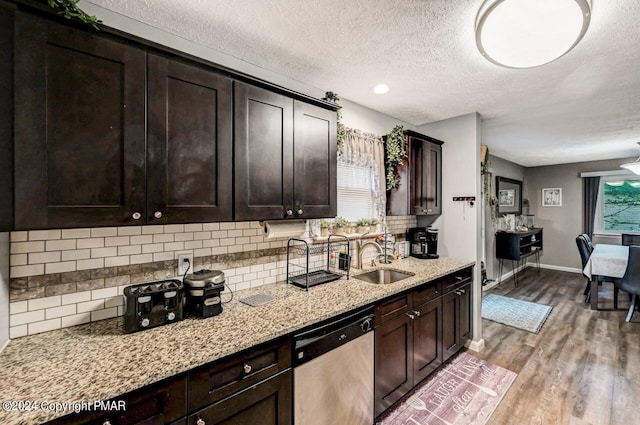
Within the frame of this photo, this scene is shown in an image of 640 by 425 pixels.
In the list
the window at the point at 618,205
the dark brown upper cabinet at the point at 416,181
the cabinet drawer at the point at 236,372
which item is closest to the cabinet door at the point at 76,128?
the cabinet drawer at the point at 236,372

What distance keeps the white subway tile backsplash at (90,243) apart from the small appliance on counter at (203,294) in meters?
0.49

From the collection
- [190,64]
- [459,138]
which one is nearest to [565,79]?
[459,138]

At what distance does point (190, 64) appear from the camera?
1.46m

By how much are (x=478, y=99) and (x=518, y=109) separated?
0.65 meters

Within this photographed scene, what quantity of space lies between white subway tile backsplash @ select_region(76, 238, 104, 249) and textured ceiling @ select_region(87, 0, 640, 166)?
1260 mm

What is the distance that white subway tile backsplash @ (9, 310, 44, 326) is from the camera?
1.26 metres

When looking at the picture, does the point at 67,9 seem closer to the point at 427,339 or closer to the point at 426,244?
the point at 427,339

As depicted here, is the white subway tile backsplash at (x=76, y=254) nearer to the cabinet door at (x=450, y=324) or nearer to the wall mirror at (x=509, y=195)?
the cabinet door at (x=450, y=324)

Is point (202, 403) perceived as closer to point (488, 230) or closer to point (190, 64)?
point (190, 64)

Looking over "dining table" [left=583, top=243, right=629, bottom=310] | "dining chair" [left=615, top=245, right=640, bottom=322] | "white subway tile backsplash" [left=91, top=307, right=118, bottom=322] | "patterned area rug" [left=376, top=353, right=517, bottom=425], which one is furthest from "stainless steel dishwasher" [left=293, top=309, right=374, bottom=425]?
"dining table" [left=583, top=243, right=629, bottom=310]

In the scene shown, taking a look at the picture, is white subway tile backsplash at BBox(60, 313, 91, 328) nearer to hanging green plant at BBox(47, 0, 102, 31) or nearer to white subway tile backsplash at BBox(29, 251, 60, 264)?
white subway tile backsplash at BBox(29, 251, 60, 264)

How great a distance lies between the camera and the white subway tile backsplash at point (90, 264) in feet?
4.66

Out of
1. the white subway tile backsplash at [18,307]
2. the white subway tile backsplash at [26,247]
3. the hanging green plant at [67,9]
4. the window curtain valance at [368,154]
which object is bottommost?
the white subway tile backsplash at [18,307]

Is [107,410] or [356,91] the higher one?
[356,91]
